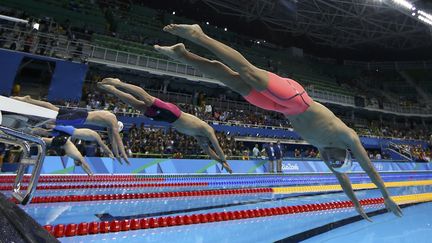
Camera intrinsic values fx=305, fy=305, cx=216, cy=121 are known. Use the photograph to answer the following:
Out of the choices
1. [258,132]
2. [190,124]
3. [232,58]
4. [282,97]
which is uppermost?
[232,58]

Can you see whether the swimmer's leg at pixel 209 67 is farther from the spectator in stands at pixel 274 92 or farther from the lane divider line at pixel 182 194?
the lane divider line at pixel 182 194

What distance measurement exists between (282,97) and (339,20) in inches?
1006

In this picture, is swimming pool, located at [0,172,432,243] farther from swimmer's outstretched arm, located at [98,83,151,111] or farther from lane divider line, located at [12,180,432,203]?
swimmer's outstretched arm, located at [98,83,151,111]

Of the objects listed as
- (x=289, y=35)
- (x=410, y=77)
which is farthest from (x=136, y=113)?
(x=410, y=77)

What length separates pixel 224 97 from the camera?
20891 millimetres

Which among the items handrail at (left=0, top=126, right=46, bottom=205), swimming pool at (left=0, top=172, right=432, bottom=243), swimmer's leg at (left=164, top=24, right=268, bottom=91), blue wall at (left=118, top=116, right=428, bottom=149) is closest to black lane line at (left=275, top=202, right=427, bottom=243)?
swimming pool at (left=0, top=172, right=432, bottom=243)

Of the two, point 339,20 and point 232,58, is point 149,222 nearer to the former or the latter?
point 232,58

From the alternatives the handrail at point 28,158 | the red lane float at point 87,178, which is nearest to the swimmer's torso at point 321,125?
the handrail at point 28,158

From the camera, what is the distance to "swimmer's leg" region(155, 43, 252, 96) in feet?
9.83

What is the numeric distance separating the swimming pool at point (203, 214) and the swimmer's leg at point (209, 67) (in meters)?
2.04

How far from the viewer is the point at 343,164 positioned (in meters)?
3.49

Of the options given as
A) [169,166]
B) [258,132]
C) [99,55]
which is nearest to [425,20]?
[258,132]

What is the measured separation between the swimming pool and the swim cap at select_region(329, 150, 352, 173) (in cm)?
129

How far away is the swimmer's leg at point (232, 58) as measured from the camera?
2754 mm
